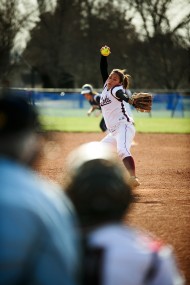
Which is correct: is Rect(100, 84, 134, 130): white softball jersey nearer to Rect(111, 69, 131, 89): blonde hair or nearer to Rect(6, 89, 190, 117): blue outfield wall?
Rect(111, 69, 131, 89): blonde hair

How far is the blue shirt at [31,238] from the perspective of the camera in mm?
1373

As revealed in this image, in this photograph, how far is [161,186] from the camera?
954 cm

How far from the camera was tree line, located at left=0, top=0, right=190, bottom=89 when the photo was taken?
48.5m

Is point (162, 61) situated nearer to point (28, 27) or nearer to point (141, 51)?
point (141, 51)

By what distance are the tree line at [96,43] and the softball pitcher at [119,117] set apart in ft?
129

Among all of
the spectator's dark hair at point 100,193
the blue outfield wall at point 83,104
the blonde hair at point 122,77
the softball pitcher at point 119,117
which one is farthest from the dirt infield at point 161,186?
the blue outfield wall at point 83,104

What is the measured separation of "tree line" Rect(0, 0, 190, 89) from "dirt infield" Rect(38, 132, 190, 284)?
31759mm

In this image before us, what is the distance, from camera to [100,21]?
171 feet

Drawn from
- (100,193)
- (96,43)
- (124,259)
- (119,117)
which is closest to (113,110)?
(119,117)

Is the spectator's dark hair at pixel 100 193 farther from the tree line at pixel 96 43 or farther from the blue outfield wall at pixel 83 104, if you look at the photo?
the tree line at pixel 96 43

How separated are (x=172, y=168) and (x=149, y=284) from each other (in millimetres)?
10668

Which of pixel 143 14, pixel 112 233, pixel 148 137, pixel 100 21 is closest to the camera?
pixel 112 233

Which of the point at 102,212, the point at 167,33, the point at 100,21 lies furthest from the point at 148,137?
the point at 100,21

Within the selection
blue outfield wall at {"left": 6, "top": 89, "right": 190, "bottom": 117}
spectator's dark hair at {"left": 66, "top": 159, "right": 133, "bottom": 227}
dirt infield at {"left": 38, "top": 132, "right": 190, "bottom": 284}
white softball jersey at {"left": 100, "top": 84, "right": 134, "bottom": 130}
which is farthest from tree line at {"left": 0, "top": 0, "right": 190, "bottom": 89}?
spectator's dark hair at {"left": 66, "top": 159, "right": 133, "bottom": 227}
